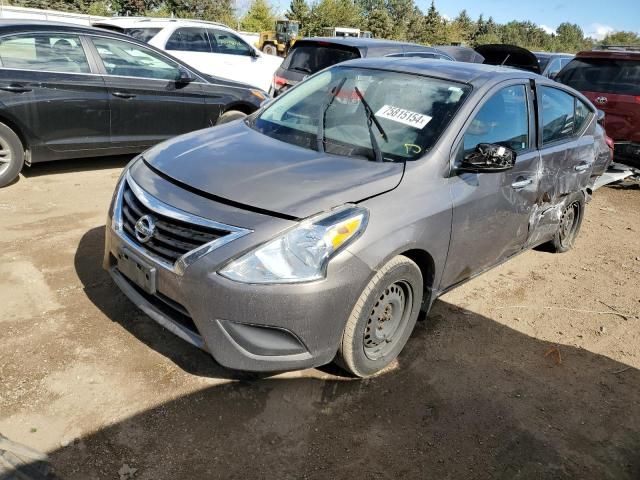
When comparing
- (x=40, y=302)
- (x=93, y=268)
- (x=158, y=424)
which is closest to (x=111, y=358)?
(x=158, y=424)

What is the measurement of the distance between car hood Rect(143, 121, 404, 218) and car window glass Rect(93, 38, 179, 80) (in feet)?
10.7

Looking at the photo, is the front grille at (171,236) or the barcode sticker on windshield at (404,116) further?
the barcode sticker on windshield at (404,116)

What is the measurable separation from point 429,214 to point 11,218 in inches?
149

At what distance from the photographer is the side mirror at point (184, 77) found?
6375mm

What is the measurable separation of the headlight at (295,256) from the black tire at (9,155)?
13.2ft

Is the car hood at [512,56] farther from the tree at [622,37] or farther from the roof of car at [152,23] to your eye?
the tree at [622,37]

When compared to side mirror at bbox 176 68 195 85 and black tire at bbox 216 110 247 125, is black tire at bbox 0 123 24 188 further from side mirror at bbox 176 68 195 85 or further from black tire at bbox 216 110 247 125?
black tire at bbox 216 110 247 125

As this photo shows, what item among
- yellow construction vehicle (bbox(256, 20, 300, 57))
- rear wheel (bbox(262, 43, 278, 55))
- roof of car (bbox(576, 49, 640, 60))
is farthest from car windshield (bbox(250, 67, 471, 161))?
yellow construction vehicle (bbox(256, 20, 300, 57))

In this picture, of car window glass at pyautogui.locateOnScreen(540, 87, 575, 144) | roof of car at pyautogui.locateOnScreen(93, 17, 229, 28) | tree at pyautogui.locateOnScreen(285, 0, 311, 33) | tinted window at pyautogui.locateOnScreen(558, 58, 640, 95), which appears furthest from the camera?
tree at pyautogui.locateOnScreen(285, 0, 311, 33)

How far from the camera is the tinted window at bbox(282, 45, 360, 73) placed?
7.42 m

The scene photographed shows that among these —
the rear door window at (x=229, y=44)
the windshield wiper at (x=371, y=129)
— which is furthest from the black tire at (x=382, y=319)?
the rear door window at (x=229, y=44)

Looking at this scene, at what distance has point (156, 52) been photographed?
626 cm

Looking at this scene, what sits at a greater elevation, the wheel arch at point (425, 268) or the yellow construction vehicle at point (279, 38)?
the yellow construction vehicle at point (279, 38)

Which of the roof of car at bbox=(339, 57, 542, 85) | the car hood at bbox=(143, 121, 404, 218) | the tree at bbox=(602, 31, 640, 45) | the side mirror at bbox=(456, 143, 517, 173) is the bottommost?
the car hood at bbox=(143, 121, 404, 218)
